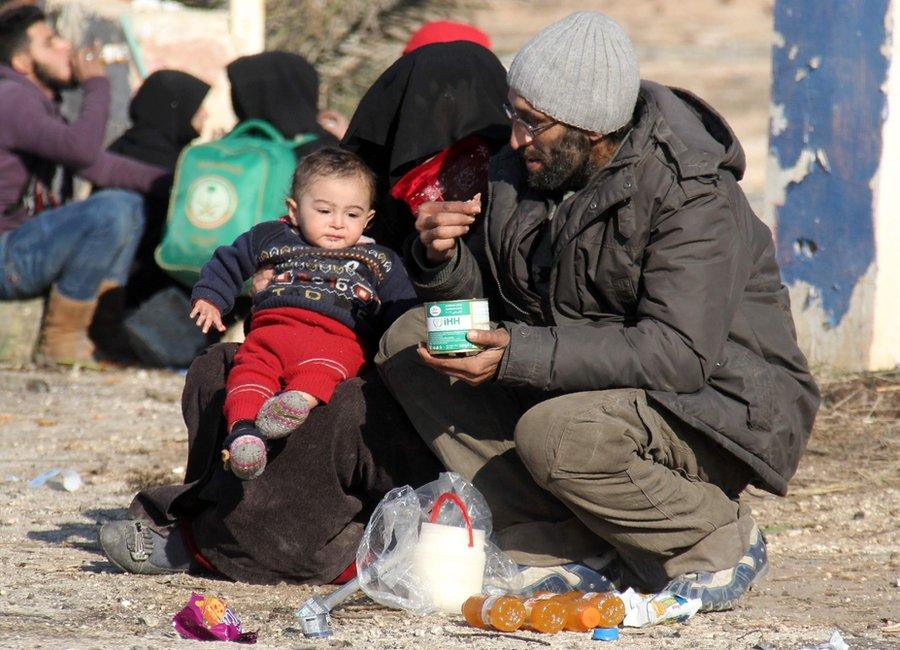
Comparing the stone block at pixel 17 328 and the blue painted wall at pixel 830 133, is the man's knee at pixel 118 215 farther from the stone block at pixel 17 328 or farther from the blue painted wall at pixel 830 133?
the blue painted wall at pixel 830 133

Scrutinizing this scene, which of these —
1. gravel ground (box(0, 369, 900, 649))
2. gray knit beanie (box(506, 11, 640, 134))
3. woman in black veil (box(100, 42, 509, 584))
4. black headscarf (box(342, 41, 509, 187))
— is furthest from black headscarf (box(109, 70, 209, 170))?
gray knit beanie (box(506, 11, 640, 134))

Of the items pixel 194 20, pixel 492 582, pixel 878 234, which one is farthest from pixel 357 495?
pixel 194 20

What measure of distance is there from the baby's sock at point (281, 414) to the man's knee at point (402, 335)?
24 centimetres

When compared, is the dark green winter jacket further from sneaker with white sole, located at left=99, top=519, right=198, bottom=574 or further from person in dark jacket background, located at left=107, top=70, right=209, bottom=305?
person in dark jacket background, located at left=107, top=70, right=209, bottom=305

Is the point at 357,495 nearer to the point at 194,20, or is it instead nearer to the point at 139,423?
the point at 139,423

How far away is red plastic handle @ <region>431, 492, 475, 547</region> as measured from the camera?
3.51 m

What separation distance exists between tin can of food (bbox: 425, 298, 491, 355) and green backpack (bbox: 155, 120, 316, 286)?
134 inches

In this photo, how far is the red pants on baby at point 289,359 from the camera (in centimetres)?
374

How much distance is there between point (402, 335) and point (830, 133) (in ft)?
Answer: 10.4

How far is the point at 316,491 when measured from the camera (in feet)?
12.3

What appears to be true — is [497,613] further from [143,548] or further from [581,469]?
[143,548]

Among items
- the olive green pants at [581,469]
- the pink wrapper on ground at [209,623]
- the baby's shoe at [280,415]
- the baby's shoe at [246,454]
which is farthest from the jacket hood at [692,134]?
the pink wrapper on ground at [209,623]

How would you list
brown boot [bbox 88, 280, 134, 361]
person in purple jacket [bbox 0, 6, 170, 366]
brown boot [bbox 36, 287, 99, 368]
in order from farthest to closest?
brown boot [bbox 88, 280, 134, 361] < brown boot [bbox 36, 287, 99, 368] < person in purple jacket [bbox 0, 6, 170, 366]

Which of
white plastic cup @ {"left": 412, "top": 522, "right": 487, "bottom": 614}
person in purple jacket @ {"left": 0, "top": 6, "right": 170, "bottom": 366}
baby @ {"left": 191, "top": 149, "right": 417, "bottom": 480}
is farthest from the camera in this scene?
person in purple jacket @ {"left": 0, "top": 6, "right": 170, "bottom": 366}
